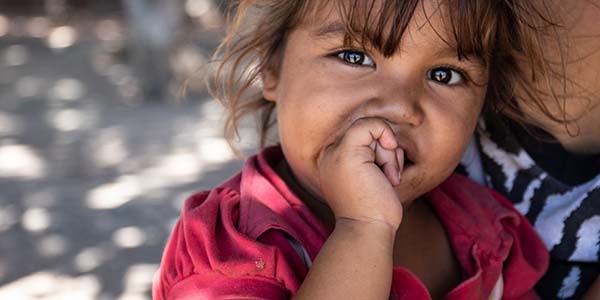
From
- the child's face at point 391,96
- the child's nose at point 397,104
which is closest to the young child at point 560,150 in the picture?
the child's face at point 391,96

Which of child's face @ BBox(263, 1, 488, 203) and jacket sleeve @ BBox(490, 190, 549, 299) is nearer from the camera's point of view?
child's face @ BBox(263, 1, 488, 203)

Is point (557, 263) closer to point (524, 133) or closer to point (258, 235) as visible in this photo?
point (524, 133)

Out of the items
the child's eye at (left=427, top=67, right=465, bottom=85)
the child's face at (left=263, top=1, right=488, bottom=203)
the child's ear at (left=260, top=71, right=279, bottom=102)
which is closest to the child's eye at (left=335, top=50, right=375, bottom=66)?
the child's face at (left=263, top=1, right=488, bottom=203)

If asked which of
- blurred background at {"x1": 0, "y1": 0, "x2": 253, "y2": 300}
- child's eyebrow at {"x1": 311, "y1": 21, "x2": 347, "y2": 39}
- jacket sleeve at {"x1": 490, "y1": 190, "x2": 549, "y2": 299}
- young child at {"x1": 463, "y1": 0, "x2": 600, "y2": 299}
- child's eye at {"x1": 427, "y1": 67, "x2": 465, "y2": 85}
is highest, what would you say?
child's eyebrow at {"x1": 311, "y1": 21, "x2": 347, "y2": 39}

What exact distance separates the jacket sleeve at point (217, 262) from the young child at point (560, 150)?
723 mm

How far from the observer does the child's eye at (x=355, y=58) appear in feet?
6.23

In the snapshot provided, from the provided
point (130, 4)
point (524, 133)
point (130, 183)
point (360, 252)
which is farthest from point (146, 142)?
point (360, 252)

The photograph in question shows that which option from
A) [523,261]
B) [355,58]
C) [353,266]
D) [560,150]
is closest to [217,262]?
[353,266]

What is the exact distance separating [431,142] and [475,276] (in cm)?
35

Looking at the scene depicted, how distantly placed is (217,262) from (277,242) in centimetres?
15

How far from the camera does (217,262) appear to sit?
1.78 metres

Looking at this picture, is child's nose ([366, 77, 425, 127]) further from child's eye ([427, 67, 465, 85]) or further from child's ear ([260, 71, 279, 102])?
child's ear ([260, 71, 279, 102])

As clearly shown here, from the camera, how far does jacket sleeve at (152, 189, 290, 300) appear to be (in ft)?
5.81

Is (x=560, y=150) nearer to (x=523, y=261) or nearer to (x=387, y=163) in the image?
Answer: (x=523, y=261)
